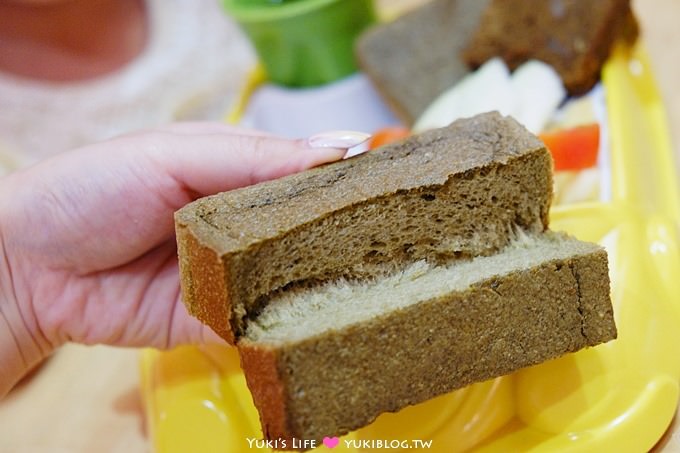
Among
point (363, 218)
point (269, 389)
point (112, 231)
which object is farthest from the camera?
point (112, 231)

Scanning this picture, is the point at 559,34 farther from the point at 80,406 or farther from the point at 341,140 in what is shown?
the point at 80,406

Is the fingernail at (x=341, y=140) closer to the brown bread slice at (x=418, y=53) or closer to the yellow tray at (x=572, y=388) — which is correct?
the yellow tray at (x=572, y=388)

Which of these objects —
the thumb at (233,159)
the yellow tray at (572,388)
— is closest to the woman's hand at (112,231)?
the thumb at (233,159)

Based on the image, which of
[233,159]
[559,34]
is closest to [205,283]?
[233,159]

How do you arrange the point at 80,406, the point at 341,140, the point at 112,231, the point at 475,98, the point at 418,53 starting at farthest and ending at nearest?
the point at 418,53 → the point at 475,98 → the point at 80,406 → the point at 112,231 → the point at 341,140

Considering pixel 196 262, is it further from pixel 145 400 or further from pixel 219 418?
pixel 145 400

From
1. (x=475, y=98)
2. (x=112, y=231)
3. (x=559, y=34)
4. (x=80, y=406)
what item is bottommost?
(x=80, y=406)

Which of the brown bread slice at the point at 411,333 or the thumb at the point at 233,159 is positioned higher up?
the thumb at the point at 233,159
